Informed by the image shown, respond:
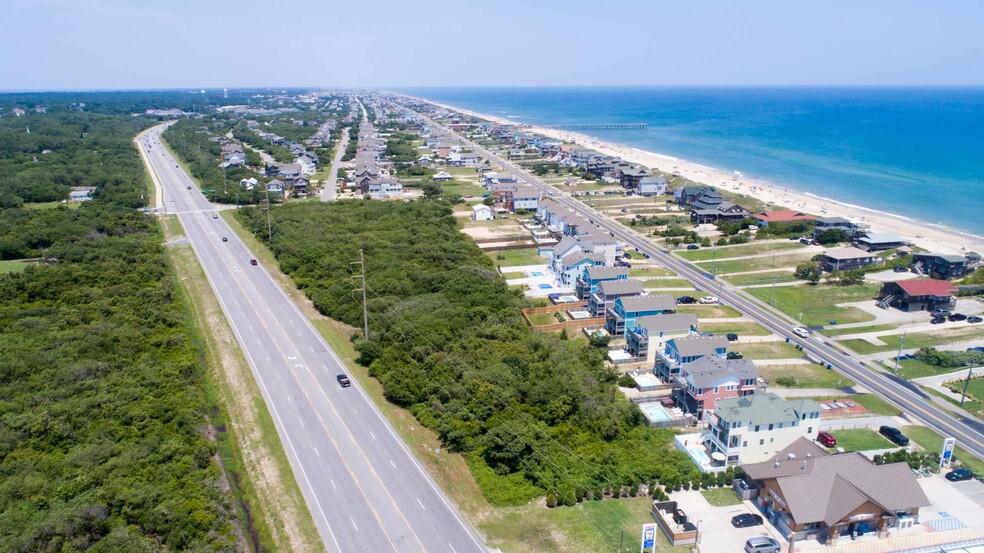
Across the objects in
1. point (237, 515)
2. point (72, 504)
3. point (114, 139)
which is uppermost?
point (114, 139)

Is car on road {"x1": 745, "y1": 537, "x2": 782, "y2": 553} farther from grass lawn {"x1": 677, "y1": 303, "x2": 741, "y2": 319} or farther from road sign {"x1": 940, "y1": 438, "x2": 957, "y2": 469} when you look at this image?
grass lawn {"x1": 677, "y1": 303, "x2": 741, "y2": 319}

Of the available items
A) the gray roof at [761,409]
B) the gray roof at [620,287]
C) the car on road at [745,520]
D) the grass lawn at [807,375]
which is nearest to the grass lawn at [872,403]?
the grass lawn at [807,375]

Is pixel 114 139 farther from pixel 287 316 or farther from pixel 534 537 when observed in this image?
pixel 534 537

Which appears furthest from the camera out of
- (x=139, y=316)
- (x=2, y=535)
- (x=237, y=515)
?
(x=139, y=316)

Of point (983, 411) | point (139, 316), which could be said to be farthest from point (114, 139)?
point (983, 411)

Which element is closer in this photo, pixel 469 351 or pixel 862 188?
pixel 469 351

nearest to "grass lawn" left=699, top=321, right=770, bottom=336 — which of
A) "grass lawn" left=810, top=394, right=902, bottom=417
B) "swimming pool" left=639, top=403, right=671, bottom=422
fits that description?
"grass lawn" left=810, top=394, right=902, bottom=417
